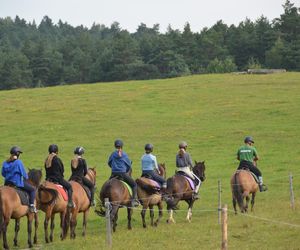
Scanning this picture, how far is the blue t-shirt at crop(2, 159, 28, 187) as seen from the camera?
18.9 metres

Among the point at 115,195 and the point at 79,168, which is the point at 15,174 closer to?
the point at 79,168

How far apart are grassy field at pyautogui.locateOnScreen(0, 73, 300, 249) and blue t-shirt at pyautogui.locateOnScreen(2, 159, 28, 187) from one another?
6.55ft

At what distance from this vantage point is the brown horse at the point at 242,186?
23.9m

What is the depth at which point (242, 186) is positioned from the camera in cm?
2416

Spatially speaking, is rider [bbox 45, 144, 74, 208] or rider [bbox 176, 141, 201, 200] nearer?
rider [bbox 45, 144, 74, 208]

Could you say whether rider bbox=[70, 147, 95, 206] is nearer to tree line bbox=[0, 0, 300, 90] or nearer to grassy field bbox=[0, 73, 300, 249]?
grassy field bbox=[0, 73, 300, 249]

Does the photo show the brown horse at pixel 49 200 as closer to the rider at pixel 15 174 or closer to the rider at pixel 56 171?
the rider at pixel 56 171

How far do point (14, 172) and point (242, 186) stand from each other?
9017 mm

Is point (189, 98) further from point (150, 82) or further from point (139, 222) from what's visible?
point (139, 222)

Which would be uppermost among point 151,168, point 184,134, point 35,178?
point 184,134

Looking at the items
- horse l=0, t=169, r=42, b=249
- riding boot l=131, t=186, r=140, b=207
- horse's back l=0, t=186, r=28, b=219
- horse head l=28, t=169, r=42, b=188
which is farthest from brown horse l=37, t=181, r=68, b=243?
riding boot l=131, t=186, r=140, b=207

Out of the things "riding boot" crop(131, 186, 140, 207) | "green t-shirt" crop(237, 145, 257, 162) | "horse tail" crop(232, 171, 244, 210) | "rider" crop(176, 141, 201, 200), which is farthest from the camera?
"green t-shirt" crop(237, 145, 257, 162)

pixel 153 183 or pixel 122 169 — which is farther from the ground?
pixel 122 169

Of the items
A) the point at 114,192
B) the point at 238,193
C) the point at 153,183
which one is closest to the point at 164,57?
the point at 238,193
